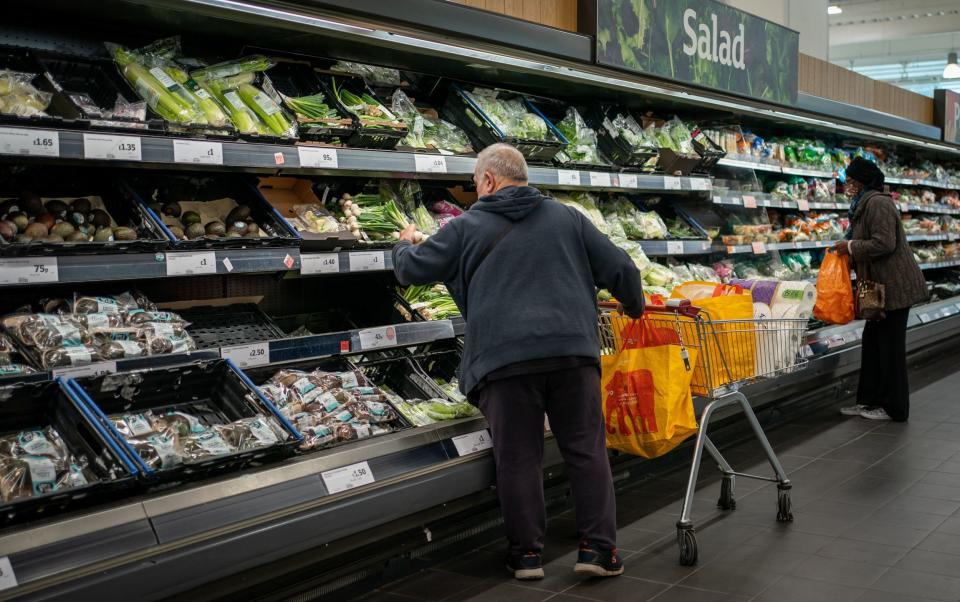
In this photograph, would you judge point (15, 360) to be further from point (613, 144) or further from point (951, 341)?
point (951, 341)

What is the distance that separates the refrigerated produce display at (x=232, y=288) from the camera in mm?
2520

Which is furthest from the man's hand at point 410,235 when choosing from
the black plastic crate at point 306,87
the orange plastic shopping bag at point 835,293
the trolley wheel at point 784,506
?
the orange plastic shopping bag at point 835,293

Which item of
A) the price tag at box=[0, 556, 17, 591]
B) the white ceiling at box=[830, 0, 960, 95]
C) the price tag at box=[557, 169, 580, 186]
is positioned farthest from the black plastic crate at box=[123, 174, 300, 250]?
the white ceiling at box=[830, 0, 960, 95]

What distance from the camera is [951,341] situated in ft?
32.2

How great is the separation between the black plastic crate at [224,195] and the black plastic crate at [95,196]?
0.07 meters

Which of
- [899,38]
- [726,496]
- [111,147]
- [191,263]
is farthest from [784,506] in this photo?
[899,38]

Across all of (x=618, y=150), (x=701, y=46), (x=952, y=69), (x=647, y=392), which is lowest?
(x=647, y=392)

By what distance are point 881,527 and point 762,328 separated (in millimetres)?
958

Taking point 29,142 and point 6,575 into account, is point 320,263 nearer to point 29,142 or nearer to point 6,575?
point 29,142

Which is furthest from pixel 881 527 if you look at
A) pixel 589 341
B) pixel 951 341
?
pixel 951 341

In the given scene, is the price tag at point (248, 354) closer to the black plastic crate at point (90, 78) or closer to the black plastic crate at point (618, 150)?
the black plastic crate at point (90, 78)

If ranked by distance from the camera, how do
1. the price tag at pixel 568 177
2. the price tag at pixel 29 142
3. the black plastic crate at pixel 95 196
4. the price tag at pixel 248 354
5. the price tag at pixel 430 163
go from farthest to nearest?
the price tag at pixel 568 177
the price tag at pixel 430 163
the price tag at pixel 248 354
the black plastic crate at pixel 95 196
the price tag at pixel 29 142

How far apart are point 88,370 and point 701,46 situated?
3.91 metres

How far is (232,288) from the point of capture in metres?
3.79
